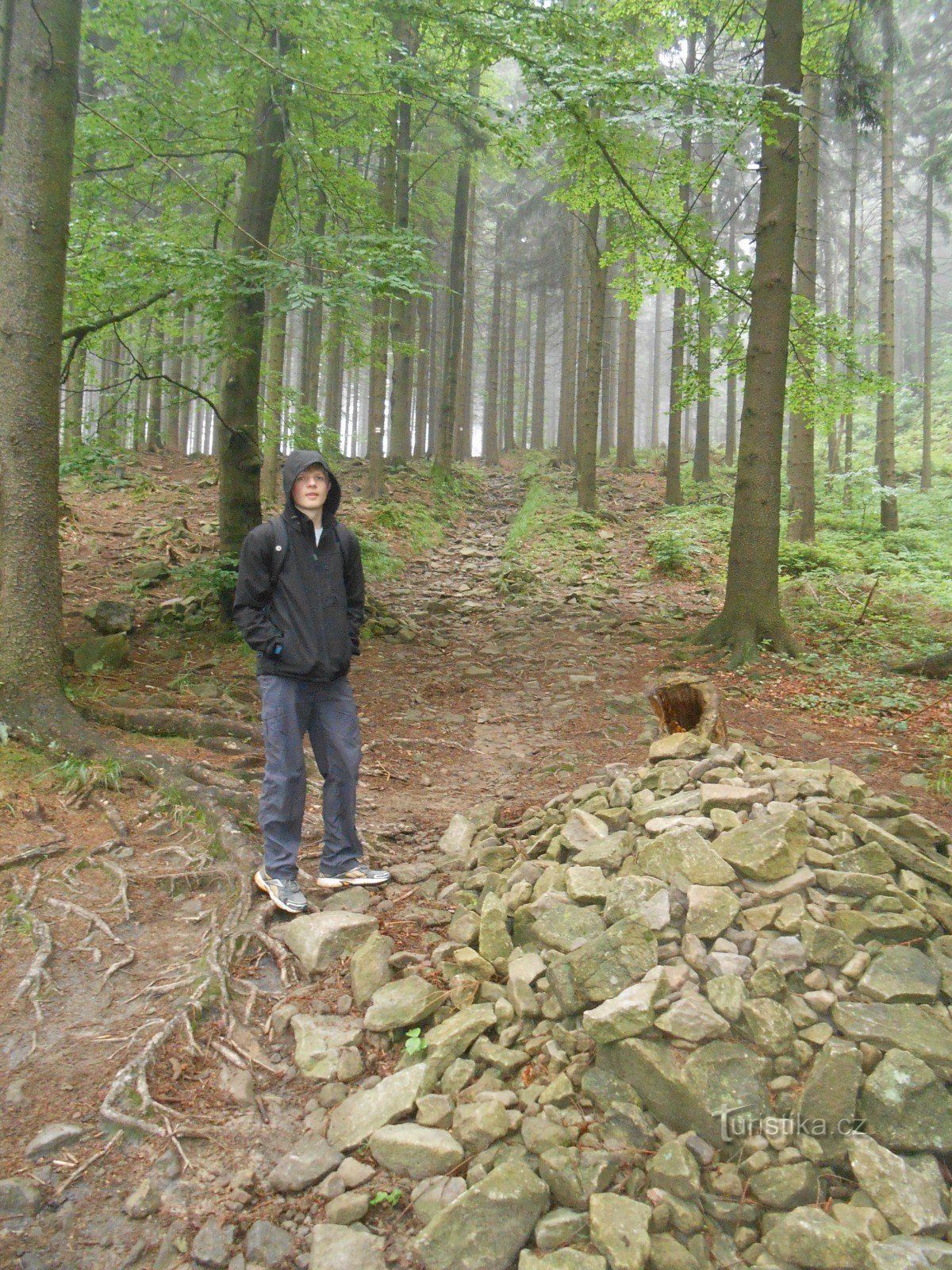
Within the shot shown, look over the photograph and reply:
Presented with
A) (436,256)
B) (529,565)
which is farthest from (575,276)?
(529,565)

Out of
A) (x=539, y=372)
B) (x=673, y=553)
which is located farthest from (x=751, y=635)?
(x=539, y=372)

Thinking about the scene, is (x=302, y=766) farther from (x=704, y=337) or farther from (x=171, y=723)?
(x=704, y=337)

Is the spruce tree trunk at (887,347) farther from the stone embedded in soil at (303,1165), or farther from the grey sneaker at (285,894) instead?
the stone embedded in soil at (303,1165)

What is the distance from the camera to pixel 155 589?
35.1ft

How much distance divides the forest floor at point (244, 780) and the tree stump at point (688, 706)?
1.80 feet

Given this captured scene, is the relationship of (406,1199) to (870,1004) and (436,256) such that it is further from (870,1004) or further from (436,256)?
(436,256)

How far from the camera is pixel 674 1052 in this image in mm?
2816

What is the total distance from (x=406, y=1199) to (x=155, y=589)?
9.49 m

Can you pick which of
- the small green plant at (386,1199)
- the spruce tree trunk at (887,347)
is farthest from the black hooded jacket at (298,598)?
the spruce tree trunk at (887,347)

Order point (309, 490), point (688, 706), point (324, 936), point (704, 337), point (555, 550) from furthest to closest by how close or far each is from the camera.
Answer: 1. point (555, 550)
2. point (704, 337)
3. point (688, 706)
4. point (309, 490)
5. point (324, 936)

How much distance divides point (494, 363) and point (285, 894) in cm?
2942

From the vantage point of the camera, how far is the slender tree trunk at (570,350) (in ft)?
80.3

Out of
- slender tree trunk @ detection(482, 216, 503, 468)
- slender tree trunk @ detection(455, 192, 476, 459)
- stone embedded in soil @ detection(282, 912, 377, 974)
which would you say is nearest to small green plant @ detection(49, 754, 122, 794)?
stone embedded in soil @ detection(282, 912, 377, 974)

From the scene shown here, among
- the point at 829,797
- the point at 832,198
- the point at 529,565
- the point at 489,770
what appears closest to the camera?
the point at 829,797
